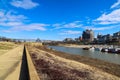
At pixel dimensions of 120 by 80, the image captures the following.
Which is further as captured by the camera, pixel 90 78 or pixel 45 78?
pixel 90 78

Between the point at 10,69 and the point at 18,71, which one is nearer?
the point at 18,71

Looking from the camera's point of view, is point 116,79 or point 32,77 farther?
point 116,79

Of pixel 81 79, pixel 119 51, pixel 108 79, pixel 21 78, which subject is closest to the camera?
pixel 21 78

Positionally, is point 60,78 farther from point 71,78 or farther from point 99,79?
point 99,79

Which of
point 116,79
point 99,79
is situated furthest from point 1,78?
point 116,79

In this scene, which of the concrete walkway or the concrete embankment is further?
the concrete walkway

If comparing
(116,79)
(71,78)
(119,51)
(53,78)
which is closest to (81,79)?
(71,78)

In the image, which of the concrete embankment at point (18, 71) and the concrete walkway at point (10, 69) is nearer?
the concrete embankment at point (18, 71)

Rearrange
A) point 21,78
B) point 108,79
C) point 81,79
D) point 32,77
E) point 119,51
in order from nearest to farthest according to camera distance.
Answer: point 32,77 → point 21,78 → point 81,79 → point 108,79 → point 119,51

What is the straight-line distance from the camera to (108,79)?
14.5 m

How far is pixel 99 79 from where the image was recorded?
45.8 feet

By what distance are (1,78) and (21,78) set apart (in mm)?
1290

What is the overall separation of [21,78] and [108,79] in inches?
234

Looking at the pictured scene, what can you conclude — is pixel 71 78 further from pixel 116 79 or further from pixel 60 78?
pixel 116 79
